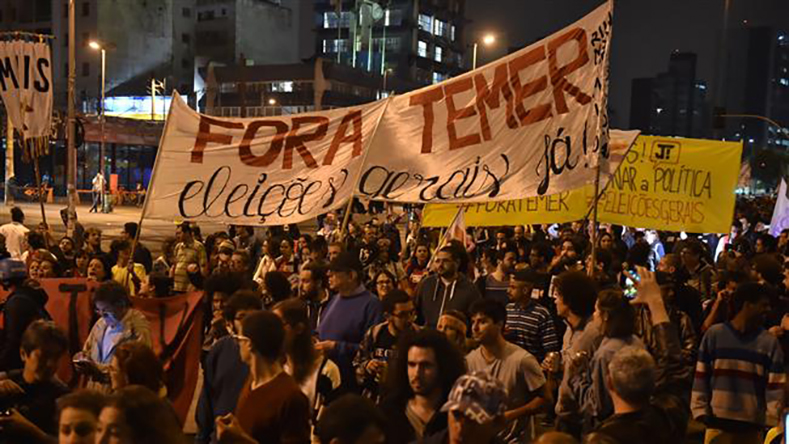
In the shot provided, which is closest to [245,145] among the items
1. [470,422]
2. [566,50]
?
[566,50]

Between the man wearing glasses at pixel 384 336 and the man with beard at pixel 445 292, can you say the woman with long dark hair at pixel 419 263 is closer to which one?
the man with beard at pixel 445 292

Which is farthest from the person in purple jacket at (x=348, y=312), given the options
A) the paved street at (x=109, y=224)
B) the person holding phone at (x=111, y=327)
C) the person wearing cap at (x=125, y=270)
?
the paved street at (x=109, y=224)

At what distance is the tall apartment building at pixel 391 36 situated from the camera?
94.8 m

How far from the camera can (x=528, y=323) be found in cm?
624

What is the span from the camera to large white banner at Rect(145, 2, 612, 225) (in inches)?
287

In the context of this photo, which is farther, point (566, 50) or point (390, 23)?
point (390, 23)

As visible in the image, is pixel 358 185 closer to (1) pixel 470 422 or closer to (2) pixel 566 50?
(2) pixel 566 50

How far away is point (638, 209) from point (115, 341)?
28.6 feet

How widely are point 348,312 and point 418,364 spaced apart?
2352mm

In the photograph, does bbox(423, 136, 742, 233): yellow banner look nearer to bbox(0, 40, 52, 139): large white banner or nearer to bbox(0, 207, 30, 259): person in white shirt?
bbox(0, 207, 30, 259): person in white shirt

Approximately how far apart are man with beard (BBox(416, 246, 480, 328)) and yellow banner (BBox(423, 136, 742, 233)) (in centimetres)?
456

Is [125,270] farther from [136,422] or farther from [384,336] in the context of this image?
[136,422]

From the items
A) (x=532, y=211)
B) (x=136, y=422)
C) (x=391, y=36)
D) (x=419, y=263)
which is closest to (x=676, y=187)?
(x=532, y=211)

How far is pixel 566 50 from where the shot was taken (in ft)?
24.2
